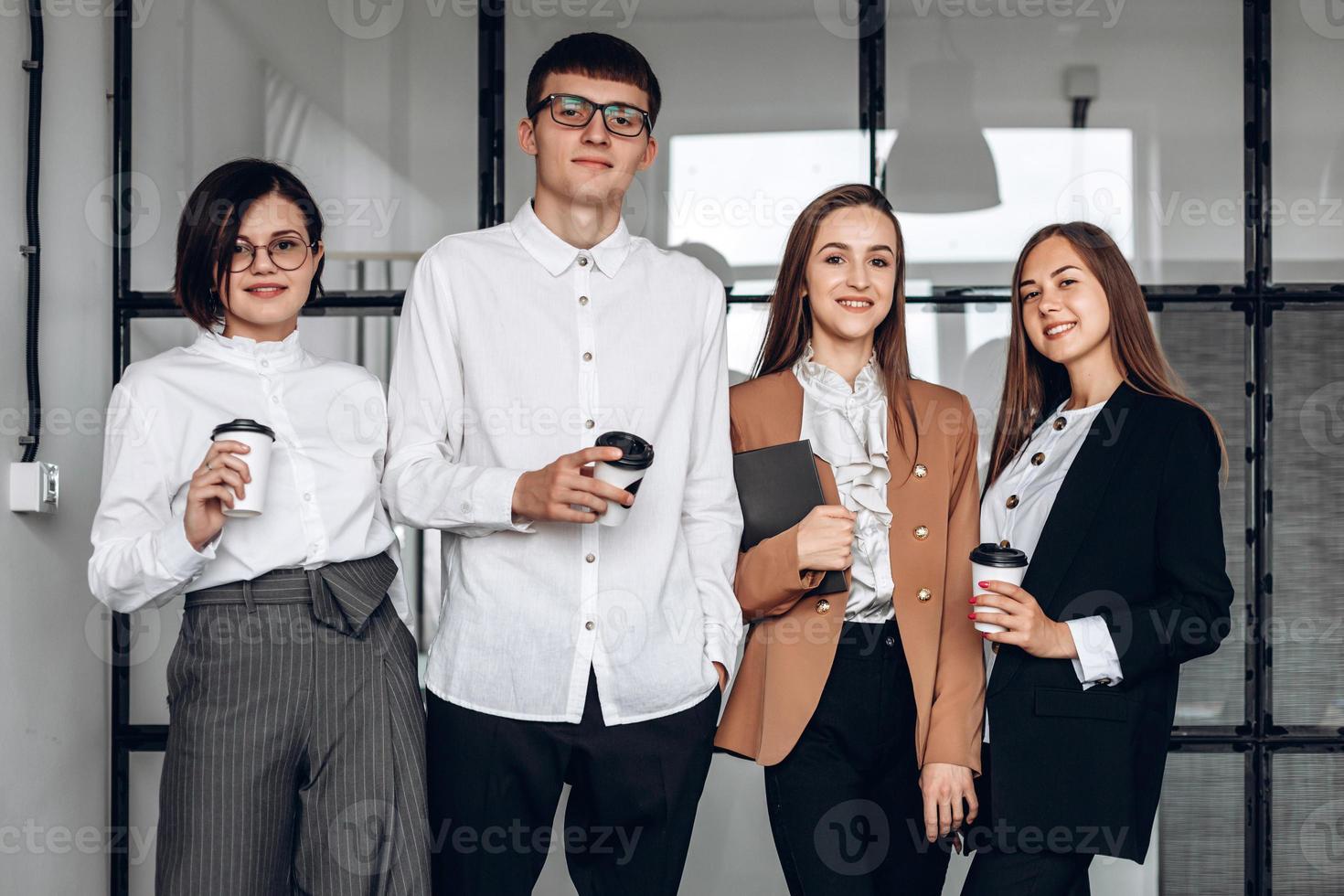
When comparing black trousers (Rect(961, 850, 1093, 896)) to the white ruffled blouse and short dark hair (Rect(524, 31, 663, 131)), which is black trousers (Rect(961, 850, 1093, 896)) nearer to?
the white ruffled blouse

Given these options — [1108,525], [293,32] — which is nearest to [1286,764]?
[1108,525]

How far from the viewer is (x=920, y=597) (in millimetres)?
2148

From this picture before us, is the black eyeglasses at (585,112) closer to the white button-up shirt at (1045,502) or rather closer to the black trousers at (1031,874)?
the white button-up shirt at (1045,502)

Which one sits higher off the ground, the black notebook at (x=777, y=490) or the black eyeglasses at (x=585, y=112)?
the black eyeglasses at (x=585, y=112)

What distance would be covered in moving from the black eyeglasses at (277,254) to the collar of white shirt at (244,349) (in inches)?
4.9

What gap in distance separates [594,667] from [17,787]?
1.42 m

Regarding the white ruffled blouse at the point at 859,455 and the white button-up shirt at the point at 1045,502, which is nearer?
the white button-up shirt at the point at 1045,502

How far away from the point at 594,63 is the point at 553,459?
0.71m

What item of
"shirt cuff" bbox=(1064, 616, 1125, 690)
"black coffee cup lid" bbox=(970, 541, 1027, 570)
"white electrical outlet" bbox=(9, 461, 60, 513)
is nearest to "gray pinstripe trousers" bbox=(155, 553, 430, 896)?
"white electrical outlet" bbox=(9, 461, 60, 513)

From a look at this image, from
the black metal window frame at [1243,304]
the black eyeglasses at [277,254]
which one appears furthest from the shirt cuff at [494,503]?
the black metal window frame at [1243,304]

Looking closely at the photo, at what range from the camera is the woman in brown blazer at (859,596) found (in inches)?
82.3

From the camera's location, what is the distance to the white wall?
249 cm

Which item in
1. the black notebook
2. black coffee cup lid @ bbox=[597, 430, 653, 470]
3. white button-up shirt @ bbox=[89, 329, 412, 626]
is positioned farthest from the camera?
the black notebook

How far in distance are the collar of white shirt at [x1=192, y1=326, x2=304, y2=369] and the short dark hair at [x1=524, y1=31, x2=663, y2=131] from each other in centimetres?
63
